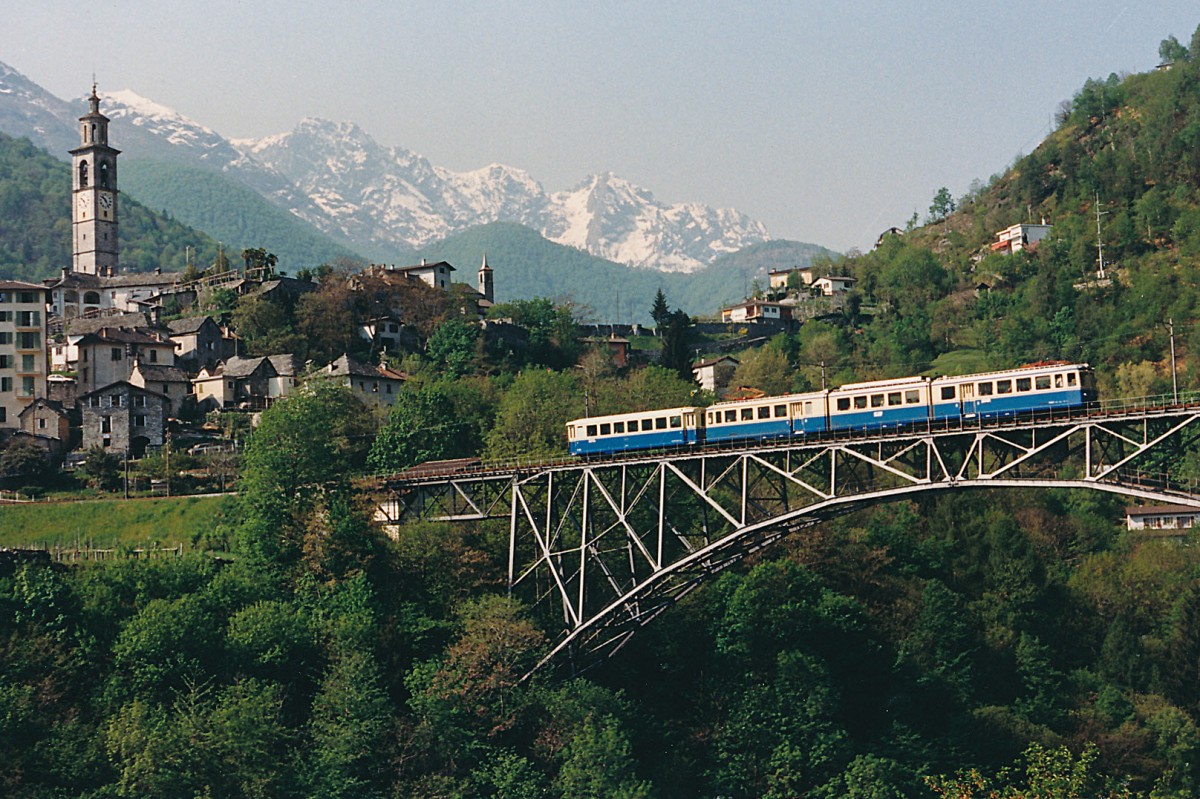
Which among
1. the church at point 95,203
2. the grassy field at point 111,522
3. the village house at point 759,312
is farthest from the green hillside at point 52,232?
the grassy field at point 111,522

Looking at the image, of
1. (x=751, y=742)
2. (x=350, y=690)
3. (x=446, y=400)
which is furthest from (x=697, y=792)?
(x=446, y=400)

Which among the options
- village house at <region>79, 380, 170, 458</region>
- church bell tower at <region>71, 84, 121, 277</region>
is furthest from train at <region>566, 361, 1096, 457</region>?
church bell tower at <region>71, 84, 121, 277</region>

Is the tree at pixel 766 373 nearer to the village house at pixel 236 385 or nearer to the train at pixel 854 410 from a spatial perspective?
the village house at pixel 236 385

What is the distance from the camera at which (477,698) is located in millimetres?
56000

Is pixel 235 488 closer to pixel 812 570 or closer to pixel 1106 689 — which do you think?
pixel 812 570

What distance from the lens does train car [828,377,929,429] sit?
49.1 metres

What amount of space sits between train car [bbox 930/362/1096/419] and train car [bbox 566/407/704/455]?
9641 mm

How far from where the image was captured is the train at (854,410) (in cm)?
A: 4650

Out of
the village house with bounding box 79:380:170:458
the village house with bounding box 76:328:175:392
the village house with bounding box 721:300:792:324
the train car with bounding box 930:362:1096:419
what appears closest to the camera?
the train car with bounding box 930:362:1096:419

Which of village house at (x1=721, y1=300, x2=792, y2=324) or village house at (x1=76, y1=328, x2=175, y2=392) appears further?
village house at (x1=721, y1=300, x2=792, y2=324)

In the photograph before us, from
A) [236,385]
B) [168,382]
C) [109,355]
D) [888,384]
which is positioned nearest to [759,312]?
[236,385]

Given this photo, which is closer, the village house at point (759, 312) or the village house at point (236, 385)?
the village house at point (236, 385)

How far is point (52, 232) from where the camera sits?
173625 millimetres

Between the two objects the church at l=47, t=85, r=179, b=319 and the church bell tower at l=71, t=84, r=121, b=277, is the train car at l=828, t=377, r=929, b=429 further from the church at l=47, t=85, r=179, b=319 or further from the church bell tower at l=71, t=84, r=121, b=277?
the church bell tower at l=71, t=84, r=121, b=277
